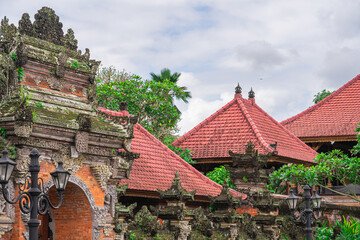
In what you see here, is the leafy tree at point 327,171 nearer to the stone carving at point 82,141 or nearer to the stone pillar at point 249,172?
the stone pillar at point 249,172

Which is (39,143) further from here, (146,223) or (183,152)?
(183,152)

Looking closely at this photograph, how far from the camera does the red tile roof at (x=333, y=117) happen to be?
25333mm

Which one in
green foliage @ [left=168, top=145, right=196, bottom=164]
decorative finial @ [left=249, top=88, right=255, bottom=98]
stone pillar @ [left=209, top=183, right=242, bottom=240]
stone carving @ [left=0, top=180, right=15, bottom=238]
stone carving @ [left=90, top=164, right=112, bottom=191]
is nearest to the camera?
stone carving @ [left=0, top=180, right=15, bottom=238]

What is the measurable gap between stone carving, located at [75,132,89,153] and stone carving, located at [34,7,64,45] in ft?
7.89

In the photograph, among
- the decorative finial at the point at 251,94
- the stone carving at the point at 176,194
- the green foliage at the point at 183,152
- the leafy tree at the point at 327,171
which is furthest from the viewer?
the decorative finial at the point at 251,94

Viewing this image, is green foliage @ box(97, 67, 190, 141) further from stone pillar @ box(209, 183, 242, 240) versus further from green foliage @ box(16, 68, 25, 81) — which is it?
green foliage @ box(16, 68, 25, 81)

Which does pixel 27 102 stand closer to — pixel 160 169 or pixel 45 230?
pixel 45 230

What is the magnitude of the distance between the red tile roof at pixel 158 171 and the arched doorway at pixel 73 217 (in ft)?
Answer: 9.34

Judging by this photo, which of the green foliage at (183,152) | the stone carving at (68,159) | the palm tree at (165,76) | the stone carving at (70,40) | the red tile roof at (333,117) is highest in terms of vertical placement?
the palm tree at (165,76)

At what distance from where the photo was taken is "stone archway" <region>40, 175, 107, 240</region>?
11289mm

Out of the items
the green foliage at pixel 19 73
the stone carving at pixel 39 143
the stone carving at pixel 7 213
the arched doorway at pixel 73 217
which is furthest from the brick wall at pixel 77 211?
the green foliage at pixel 19 73

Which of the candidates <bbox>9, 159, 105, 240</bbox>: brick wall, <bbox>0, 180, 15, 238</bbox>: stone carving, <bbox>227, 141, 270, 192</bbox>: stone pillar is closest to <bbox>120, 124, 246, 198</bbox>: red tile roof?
<bbox>227, 141, 270, 192</bbox>: stone pillar

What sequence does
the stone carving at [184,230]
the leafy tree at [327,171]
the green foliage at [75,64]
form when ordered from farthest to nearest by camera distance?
the leafy tree at [327,171] → the stone carving at [184,230] → the green foliage at [75,64]

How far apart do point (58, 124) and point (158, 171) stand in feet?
19.0
